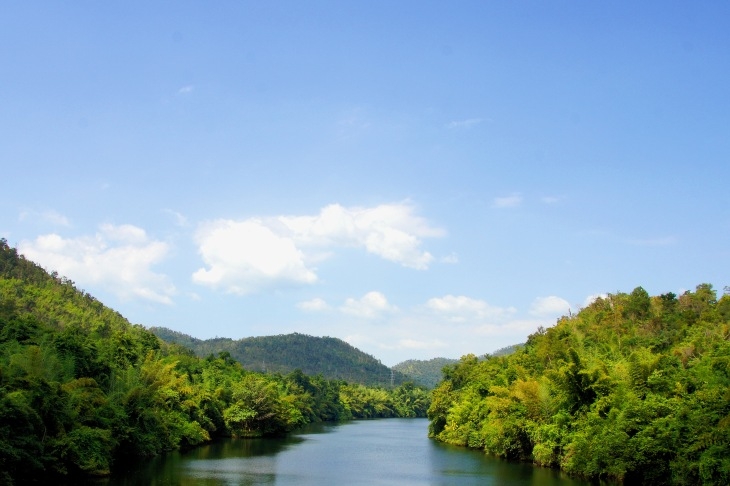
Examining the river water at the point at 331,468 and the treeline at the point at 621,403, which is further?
the river water at the point at 331,468

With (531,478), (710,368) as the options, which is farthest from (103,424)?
(710,368)

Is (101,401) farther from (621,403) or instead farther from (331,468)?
(621,403)

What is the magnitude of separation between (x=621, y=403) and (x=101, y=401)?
2364 cm

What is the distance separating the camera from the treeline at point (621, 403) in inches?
846

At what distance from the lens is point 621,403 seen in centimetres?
2647

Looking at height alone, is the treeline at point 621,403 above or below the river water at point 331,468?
above

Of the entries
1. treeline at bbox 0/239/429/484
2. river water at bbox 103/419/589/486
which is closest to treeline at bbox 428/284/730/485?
river water at bbox 103/419/589/486

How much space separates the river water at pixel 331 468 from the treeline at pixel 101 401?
6.11ft

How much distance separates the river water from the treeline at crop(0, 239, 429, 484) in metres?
1.86

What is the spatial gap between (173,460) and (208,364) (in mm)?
30399

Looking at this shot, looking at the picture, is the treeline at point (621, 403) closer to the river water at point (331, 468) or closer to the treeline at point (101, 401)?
the river water at point (331, 468)

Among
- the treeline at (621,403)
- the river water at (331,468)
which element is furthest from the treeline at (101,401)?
the treeline at (621,403)

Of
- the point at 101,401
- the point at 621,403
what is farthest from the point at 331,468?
the point at 621,403

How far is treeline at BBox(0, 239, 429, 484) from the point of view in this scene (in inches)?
845
